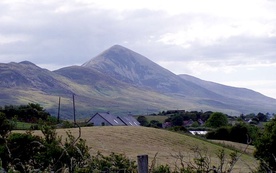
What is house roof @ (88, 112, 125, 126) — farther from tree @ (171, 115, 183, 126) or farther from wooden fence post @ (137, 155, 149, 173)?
wooden fence post @ (137, 155, 149, 173)

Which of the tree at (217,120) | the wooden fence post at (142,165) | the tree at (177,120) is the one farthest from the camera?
the tree at (177,120)

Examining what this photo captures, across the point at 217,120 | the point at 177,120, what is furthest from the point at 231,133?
the point at 177,120

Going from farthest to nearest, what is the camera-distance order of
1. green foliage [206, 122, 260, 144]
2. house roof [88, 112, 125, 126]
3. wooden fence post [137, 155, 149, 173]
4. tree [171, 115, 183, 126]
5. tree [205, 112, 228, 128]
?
tree [171, 115, 183, 126], tree [205, 112, 228, 128], house roof [88, 112, 125, 126], green foliage [206, 122, 260, 144], wooden fence post [137, 155, 149, 173]

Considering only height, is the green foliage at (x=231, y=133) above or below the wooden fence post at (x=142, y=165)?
below

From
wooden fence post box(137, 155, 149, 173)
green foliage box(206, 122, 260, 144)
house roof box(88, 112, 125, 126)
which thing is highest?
house roof box(88, 112, 125, 126)

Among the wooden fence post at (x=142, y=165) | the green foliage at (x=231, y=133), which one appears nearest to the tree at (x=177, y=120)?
the green foliage at (x=231, y=133)

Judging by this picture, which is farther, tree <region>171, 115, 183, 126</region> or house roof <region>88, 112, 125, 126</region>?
tree <region>171, 115, 183, 126</region>

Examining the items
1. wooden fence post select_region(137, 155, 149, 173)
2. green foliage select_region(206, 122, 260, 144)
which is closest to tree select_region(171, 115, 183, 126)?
green foliage select_region(206, 122, 260, 144)

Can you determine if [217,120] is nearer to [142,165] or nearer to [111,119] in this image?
[111,119]

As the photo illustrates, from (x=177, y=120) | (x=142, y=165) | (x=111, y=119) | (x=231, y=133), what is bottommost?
(x=231, y=133)

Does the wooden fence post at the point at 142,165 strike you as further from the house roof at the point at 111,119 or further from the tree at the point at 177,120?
the tree at the point at 177,120

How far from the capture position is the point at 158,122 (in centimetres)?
11850

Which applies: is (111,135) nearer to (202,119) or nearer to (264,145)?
(264,145)

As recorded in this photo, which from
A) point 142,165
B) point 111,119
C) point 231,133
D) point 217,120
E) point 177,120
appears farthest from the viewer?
point 177,120
